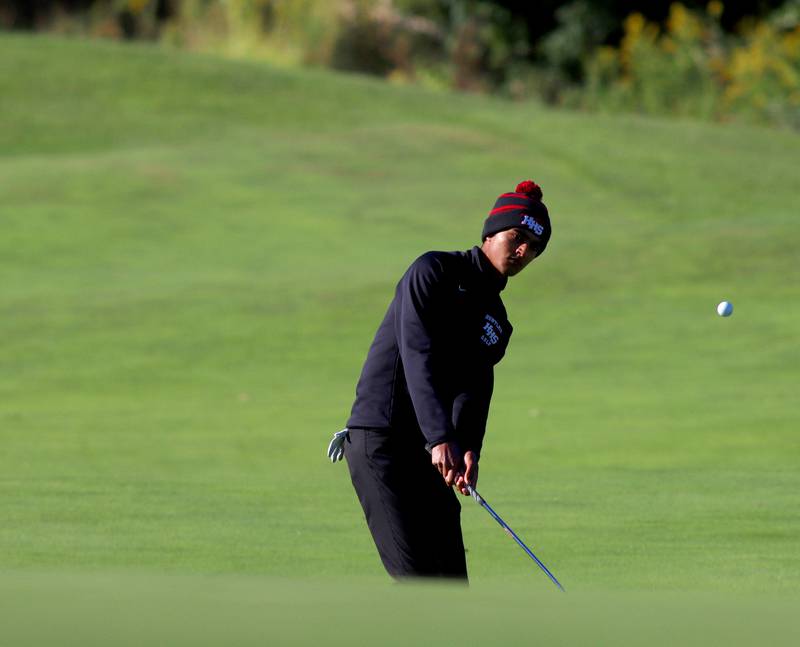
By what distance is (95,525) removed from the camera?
9344 millimetres

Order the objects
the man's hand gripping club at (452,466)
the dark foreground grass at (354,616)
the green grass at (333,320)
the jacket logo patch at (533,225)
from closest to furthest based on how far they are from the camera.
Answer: the dark foreground grass at (354,616), the man's hand gripping club at (452,466), the jacket logo patch at (533,225), the green grass at (333,320)

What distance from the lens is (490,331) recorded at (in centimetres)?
614

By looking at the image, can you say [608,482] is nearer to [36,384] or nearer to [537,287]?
[36,384]

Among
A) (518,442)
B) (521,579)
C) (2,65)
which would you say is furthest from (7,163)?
(521,579)

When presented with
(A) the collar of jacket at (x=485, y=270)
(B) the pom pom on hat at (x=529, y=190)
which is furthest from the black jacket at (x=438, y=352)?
(B) the pom pom on hat at (x=529, y=190)

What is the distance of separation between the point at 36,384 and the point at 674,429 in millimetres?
6155

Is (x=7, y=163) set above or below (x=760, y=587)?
below

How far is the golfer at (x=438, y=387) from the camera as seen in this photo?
19.5ft

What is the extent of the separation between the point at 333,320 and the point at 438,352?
1310cm

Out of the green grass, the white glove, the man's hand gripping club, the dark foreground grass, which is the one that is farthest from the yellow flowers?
the dark foreground grass

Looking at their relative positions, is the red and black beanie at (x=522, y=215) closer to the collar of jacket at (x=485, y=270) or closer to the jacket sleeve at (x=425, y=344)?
the collar of jacket at (x=485, y=270)

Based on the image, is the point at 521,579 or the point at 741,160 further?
the point at 741,160

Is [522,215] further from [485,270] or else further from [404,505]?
[404,505]

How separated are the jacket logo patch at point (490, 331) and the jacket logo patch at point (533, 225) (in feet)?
1.11
